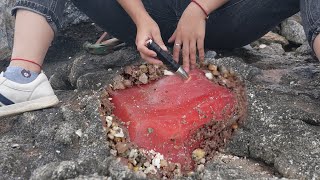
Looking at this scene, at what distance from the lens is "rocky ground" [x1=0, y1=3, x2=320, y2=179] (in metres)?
1.62

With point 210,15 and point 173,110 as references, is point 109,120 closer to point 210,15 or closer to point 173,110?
point 173,110

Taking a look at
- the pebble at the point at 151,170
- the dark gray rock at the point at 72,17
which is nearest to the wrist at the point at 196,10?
the pebble at the point at 151,170

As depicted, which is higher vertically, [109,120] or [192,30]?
[192,30]

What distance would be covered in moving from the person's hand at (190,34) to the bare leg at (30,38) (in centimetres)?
54

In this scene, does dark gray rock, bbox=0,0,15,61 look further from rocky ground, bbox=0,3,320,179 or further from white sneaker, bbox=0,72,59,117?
white sneaker, bbox=0,72,59,117

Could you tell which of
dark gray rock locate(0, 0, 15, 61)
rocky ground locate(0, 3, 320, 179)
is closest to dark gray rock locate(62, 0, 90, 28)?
dark gray rock locate(0, 0, 15, 61)

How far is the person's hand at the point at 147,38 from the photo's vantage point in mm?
1915

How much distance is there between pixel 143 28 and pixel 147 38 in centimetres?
6

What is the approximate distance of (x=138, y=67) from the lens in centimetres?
205

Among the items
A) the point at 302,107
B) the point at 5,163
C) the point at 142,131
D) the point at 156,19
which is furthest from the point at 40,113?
the point at 302,107

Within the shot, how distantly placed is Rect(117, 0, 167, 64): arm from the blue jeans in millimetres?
166

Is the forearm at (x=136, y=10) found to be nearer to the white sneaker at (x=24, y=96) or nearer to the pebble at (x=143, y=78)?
the pebble at (x=143, y=78)

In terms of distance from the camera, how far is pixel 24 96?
1.95 metres

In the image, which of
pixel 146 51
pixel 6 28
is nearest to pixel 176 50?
pixel 146 51
